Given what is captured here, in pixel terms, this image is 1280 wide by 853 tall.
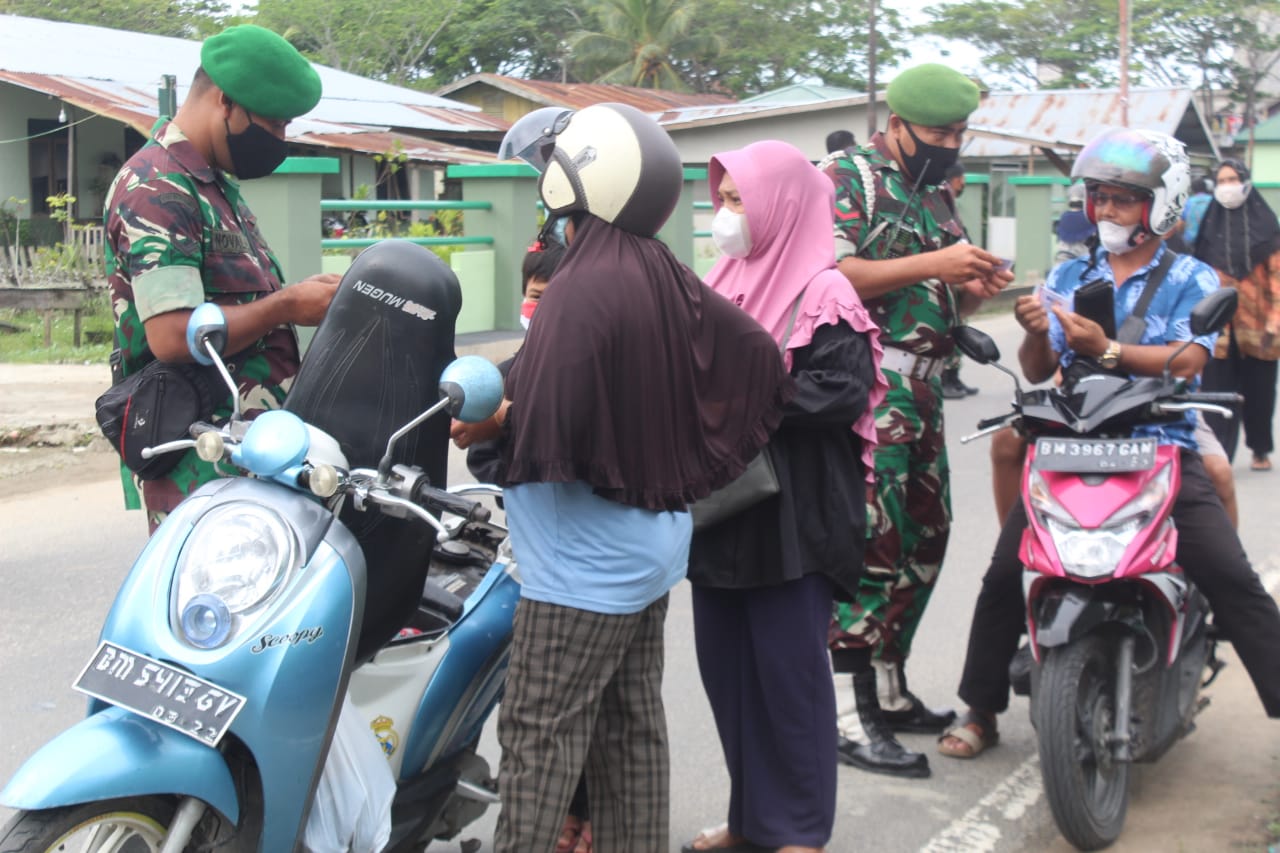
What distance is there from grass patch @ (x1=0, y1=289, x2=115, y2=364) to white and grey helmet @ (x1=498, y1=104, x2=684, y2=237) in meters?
9.06

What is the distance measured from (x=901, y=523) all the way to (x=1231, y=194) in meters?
4.59

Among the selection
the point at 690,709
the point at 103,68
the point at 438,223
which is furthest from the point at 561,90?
the point at 690,709

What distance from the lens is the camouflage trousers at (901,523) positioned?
386cm

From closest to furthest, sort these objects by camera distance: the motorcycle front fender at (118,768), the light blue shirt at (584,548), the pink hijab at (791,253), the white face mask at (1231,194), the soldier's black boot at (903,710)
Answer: the motorcycle front fender at (118,768)
the light blue shirt at (584,548)
the pink hijab at (791,253)
the soldier's black boot at (903,710)
the white face mask at (1231,194)

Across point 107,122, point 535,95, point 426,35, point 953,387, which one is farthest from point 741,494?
point 426,35

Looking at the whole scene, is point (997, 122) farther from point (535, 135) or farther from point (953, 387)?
point (535, 135)

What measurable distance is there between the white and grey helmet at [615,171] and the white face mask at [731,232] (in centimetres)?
62

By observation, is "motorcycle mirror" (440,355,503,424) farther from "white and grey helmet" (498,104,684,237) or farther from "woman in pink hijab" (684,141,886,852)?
"woman in pink hijab" (684,141,886,852)

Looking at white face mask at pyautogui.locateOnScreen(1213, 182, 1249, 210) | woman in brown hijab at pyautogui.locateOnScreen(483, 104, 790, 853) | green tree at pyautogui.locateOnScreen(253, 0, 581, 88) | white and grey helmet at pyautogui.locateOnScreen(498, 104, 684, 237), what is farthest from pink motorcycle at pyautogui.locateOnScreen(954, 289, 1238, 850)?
green tree at pyautogui.locateOnScreen(253, 0, 581, 88)

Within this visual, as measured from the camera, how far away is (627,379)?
255 cm

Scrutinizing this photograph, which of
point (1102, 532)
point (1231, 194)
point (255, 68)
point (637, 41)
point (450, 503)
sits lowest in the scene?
point (1102, 532)

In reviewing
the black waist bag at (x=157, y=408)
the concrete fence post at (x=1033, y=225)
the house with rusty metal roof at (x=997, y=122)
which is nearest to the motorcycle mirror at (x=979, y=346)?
the black waist bag at (x=157, y=408)

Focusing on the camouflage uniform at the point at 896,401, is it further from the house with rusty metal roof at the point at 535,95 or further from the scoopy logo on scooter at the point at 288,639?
the house with rusty metal roof at the point at 535,95

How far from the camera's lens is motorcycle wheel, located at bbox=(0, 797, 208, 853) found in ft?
6.92
